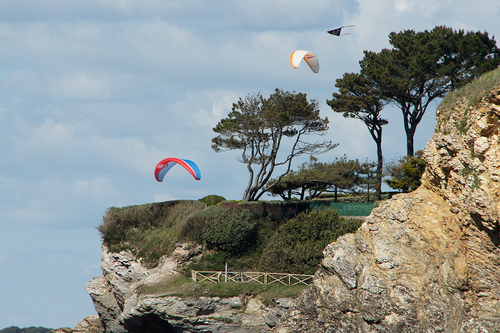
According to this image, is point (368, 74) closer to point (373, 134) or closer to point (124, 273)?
point (373, 134)

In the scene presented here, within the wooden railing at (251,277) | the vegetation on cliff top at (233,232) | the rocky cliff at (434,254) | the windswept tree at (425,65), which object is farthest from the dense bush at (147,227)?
the windswept tree at (425,65)

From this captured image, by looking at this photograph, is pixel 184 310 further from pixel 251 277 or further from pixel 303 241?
pixel 303 241

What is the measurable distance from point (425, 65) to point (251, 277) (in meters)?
24.8

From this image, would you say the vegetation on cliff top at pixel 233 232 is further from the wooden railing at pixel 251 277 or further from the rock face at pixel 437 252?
the rock face at pixel 437 252

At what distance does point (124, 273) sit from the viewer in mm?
32531

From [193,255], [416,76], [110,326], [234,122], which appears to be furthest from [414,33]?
[110,326]

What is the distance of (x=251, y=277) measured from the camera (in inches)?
1090

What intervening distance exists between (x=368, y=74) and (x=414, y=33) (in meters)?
5.93

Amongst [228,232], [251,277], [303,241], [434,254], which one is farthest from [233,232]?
[434,254]

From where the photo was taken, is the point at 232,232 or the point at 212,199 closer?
the point at 232,232

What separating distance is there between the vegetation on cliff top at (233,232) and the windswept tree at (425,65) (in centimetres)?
1412

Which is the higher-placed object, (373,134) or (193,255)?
(373,134)

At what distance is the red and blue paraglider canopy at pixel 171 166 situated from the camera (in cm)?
3348

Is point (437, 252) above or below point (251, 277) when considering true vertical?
above
